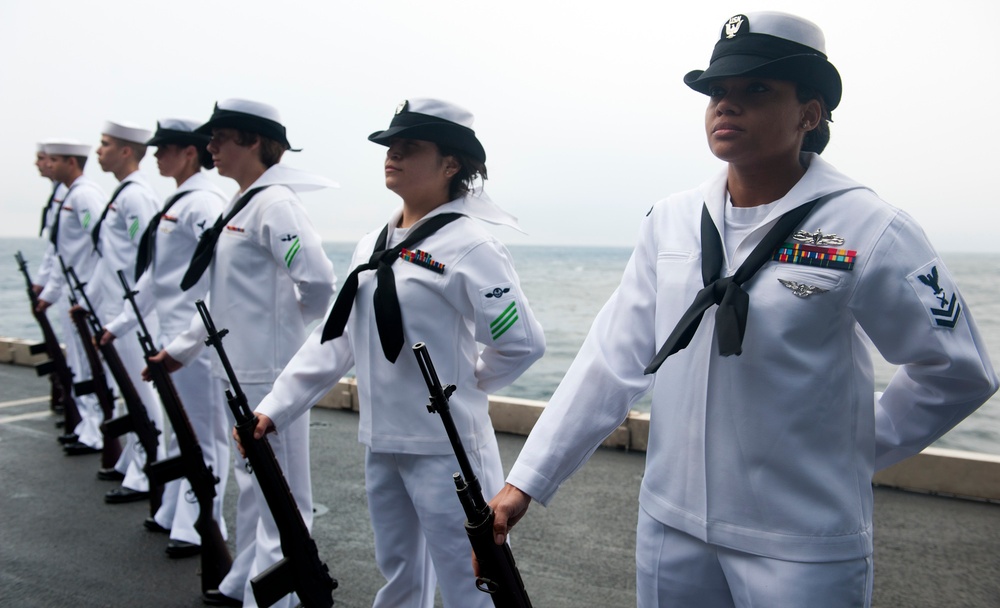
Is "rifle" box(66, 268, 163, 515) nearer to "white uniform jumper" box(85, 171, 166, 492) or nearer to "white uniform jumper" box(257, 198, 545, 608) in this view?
→ "white uniform jumper" box(85, 171, 166, 492)

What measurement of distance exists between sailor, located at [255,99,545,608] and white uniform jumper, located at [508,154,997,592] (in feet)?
3.11

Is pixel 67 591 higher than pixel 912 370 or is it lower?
lower

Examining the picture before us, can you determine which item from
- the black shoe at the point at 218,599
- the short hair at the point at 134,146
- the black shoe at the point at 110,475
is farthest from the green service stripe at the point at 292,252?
the black shoe at the point at 110,475

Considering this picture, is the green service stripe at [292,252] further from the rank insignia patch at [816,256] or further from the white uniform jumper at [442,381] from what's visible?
the rank insignia patch at [816,256]

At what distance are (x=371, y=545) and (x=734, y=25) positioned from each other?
3561 mm

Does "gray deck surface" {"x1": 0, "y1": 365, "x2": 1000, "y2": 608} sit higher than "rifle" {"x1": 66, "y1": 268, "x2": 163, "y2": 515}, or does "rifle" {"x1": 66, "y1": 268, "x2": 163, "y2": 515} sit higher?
"rifle" {"x1": 66, "y1": 268, "x2": 163, "y2": 515}

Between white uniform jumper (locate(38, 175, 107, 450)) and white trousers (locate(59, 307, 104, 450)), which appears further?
white trousers (locate(59, 307, 104, 450))

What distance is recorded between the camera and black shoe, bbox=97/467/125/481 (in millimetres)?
5891

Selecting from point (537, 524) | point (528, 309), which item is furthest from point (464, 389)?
point (537, 524)

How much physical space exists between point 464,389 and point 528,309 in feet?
1.24

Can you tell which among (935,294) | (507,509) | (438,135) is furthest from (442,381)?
(935,294)

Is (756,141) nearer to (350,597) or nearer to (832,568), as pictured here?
(832,568)

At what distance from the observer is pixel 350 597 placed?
395 centimetres

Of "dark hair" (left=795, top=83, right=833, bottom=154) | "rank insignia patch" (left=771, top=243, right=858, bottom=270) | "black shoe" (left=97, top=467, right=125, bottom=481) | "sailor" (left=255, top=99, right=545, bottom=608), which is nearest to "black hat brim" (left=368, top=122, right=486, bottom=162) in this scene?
"sailor" (left=255, top=99, right=545, bottom=608)
